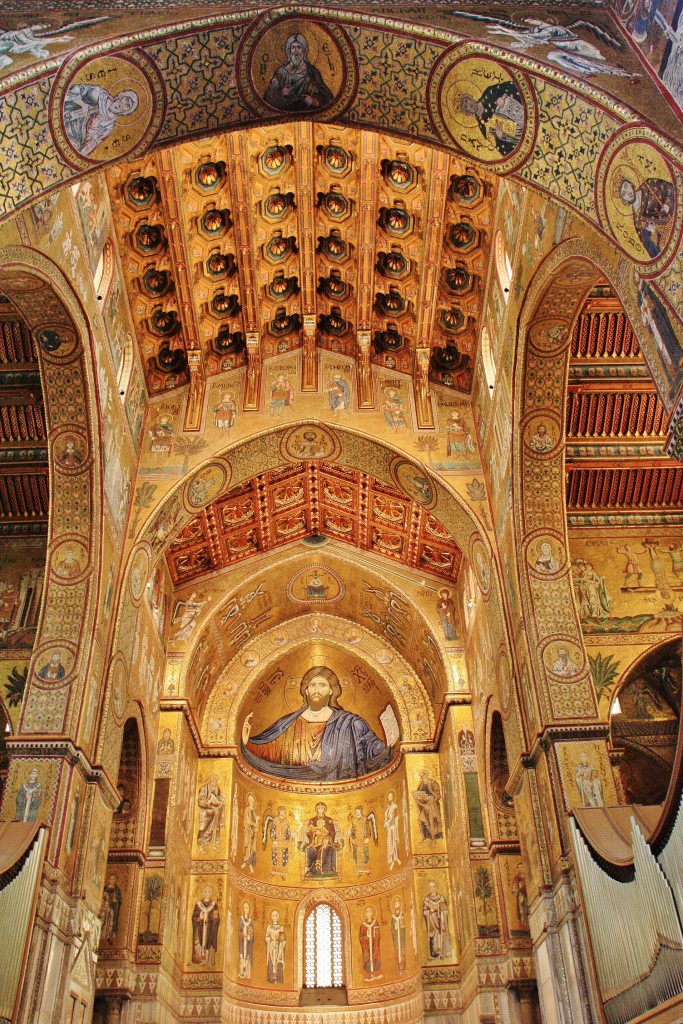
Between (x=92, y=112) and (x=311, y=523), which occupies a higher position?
(x=311, y=523)

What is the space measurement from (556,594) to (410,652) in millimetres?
8845

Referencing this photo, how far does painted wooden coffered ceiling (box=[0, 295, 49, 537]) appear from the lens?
13.4 meters

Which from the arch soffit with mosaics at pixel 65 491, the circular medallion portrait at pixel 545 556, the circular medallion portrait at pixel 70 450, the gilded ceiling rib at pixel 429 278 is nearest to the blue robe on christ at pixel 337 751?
the gilded ceiling rib at pixel 429 278

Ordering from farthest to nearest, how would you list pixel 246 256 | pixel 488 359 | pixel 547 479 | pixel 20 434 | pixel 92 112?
pixel 246 256, pixel 20 434, pixel 488 359, pixel 547 479, pixel 92 112

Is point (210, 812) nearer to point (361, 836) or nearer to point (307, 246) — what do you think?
point (361, 836)

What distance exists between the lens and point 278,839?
2147 centimetres

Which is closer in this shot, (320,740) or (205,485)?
(205,485)

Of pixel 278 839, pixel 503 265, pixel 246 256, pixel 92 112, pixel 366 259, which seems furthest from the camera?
pixel 278 839

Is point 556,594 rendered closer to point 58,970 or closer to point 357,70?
point 357,70

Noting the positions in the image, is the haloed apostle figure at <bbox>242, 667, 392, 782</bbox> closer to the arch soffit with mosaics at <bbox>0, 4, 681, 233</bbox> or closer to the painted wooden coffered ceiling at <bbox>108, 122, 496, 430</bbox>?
the painted wooden coffered ceiling at <bbox>108, 122, 496, 430</bbox>

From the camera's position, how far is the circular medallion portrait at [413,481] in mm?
15266

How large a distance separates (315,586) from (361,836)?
21.2 feet

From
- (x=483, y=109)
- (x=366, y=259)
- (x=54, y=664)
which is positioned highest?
(x=366, y=259)

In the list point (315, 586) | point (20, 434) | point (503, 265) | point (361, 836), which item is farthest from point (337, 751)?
point (503, 265)
